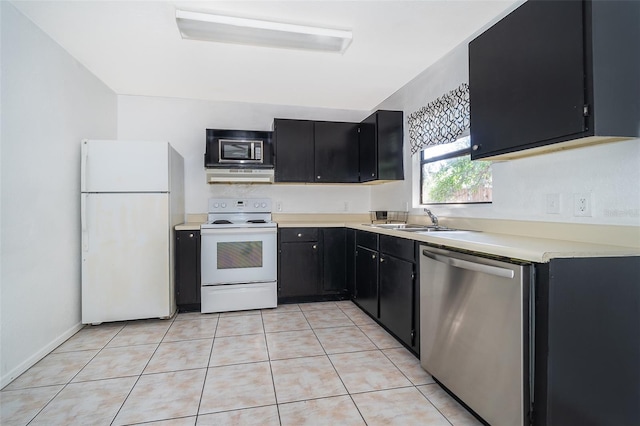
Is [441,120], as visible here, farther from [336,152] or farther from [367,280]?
[367,280]

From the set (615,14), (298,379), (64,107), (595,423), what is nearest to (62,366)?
(298,379)

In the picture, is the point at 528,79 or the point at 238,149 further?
the point at 238,149

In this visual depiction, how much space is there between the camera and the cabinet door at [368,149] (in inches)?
140

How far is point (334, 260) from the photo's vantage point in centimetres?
376

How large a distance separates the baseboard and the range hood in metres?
1.94

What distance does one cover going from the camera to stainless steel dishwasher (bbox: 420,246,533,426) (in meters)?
1.34

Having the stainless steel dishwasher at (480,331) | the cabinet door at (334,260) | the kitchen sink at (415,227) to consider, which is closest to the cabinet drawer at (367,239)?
the kitchen sink at (415,227)

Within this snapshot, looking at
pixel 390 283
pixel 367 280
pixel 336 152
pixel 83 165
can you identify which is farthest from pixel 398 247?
pixel 83 165

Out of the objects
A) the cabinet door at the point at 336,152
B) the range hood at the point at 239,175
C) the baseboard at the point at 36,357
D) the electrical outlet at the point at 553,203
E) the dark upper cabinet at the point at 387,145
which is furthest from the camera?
the cabinet door at the point at 336,152

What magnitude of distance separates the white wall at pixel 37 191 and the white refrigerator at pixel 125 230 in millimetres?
118

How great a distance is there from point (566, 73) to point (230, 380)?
242 cm

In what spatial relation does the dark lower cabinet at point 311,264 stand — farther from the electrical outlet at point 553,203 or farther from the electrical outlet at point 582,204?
the electrical outlet at point 582,204

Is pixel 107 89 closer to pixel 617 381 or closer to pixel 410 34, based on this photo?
pixel 410 34

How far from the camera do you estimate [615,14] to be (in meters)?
Answer: 1.32
